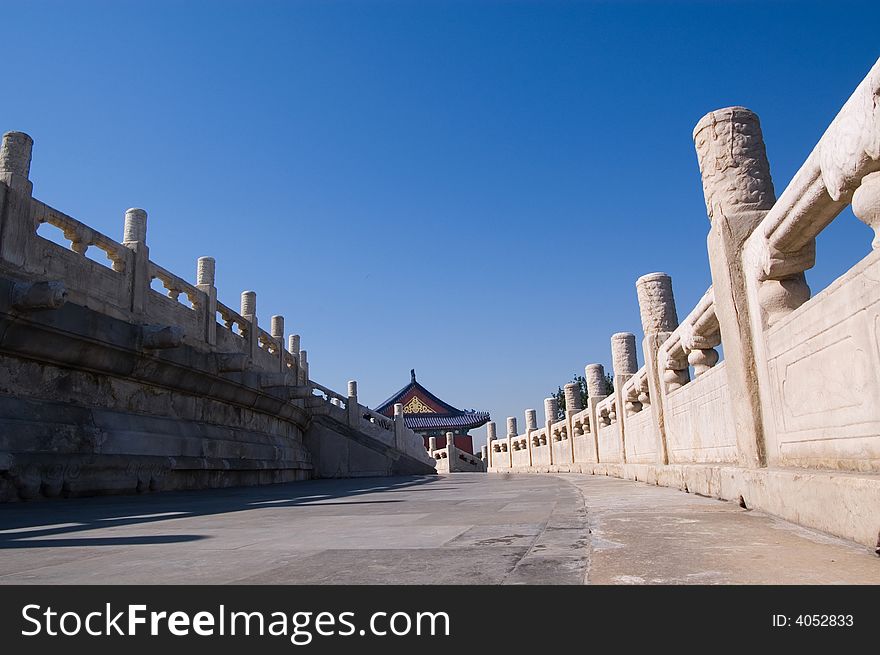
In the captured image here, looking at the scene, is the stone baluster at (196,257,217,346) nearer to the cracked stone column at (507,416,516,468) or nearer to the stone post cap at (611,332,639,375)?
the stone post cap at (611,332,639,375)

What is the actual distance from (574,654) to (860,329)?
101 inches

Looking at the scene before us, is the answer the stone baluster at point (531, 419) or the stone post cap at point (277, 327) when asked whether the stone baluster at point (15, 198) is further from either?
the stone baluster at point (531, 419)

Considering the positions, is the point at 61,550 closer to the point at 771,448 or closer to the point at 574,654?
the point at 574,654

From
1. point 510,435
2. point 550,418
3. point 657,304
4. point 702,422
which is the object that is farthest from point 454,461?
point 702,422

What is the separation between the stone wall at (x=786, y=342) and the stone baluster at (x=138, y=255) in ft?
28.0

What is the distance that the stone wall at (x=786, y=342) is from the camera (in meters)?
3.05

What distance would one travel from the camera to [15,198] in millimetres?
8117

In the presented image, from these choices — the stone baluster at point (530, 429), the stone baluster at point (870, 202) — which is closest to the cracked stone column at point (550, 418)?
the stone baluster at point (530, 429)

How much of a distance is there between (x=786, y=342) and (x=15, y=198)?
29.4 feet

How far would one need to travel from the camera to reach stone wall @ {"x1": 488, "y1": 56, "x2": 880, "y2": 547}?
3.05 metres

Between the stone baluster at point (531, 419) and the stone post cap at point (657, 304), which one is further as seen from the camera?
the stone baluster at point (531, 419)

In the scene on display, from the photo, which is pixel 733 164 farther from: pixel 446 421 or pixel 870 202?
pixel 446 421

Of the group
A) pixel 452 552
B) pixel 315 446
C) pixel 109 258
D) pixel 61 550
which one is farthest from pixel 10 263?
pixel 315 446

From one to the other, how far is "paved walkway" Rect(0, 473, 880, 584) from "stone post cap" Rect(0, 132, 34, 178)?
527 centimetres
